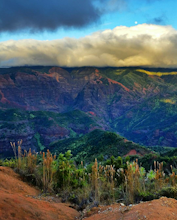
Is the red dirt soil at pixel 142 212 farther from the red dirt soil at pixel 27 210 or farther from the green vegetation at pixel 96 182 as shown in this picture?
the green vegetation at pixel 96 182

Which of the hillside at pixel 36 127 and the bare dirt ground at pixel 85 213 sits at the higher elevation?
the bare dirt ground at pixel 85 213

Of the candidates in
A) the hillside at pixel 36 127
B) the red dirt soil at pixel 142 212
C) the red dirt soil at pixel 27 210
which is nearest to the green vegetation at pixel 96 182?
the red dirt soil at pixel 142 212

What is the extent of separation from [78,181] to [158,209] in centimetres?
707

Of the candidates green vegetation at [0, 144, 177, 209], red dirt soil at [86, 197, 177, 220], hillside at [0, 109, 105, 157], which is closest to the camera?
red dirt soil at [86, 197, 177, 220]

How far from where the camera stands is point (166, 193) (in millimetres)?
10766

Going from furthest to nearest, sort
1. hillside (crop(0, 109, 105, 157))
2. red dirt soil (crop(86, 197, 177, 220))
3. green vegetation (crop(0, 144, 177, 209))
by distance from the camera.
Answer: hillside (crop(0, 109, 105, 157)), green vegetation (crop(0, 144, 177, 209)), red dirt soil (crop(86, 197, 177, 220))

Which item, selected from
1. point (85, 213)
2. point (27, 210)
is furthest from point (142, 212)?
point (27, 210)

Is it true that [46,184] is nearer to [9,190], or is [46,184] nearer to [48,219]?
[9,190]

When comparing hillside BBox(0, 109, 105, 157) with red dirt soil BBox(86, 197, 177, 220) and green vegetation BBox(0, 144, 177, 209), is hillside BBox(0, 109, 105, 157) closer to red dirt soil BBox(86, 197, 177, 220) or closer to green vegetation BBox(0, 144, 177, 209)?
green vegetation BBox(0, 144, 177, 209)

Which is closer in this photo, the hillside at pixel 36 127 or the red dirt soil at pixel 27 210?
the red dirt soil at pixel 27 210

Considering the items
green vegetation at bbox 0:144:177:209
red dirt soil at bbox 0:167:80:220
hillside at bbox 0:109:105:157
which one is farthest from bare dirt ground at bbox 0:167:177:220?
hillside at bbox 0:109:105:157

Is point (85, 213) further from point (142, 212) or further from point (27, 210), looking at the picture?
point (142, 212)

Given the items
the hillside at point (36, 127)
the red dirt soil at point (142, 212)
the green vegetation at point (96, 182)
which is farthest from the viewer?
the hillside at point (36, 127)

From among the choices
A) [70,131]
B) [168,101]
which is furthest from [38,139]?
[168,101]
